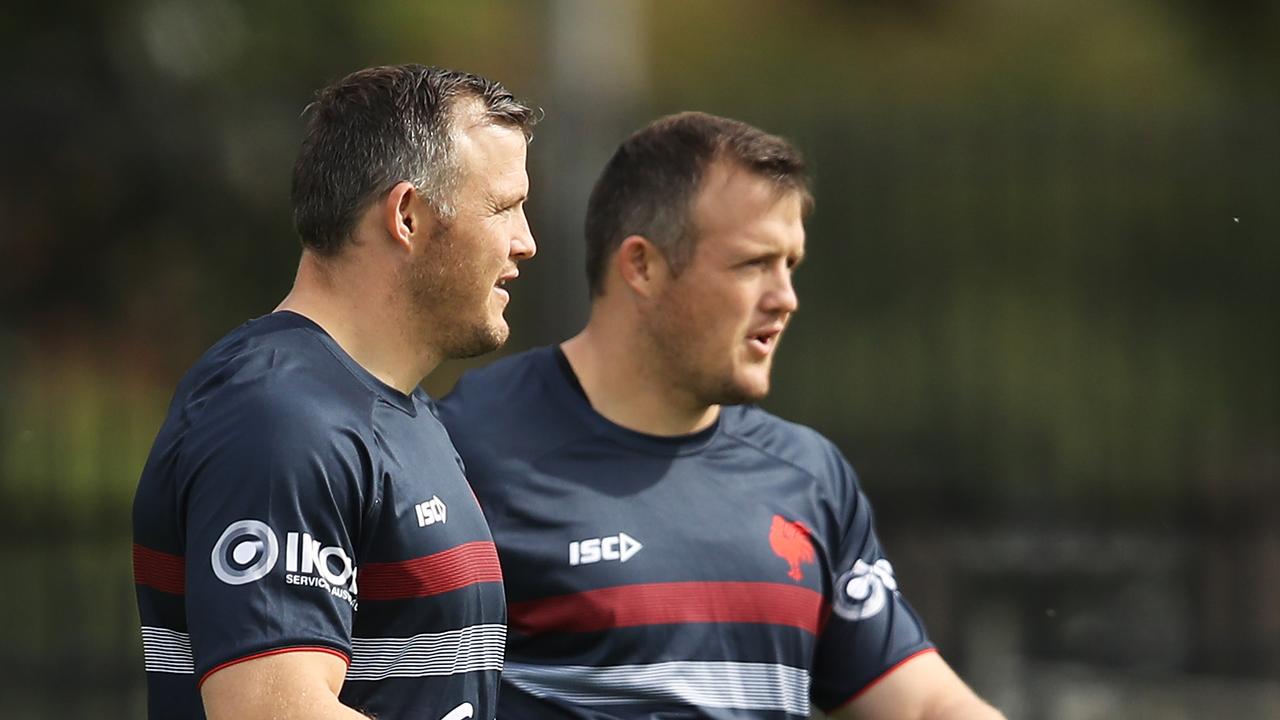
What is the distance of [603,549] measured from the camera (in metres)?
4.04

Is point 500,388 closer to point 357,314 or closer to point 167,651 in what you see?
point 357,314

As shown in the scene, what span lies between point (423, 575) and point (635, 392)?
1392mm

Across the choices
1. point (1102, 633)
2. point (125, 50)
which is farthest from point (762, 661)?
point (125, 50)

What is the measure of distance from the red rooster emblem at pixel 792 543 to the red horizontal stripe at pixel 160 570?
1652 mm

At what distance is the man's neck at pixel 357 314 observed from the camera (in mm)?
3070

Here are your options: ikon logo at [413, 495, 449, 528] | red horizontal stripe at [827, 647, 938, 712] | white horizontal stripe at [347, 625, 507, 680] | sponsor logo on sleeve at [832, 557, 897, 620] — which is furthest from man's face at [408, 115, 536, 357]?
red horizontal stripe at [827, 647, 938, 712]

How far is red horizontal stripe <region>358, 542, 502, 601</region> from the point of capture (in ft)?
9.61

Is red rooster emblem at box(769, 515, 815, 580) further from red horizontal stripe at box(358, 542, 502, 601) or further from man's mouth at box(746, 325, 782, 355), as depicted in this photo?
red horizontal stripe at box(358, 542, 502, 601)

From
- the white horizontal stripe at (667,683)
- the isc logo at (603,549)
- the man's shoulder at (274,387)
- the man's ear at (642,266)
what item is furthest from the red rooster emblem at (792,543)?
the man's shoulder at (274,387)

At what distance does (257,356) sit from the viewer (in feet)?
9.53

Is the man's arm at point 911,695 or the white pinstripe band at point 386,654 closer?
the white pinstripe band at point 386,654

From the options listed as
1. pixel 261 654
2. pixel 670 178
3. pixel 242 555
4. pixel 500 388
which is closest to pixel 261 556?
pixel 242 555

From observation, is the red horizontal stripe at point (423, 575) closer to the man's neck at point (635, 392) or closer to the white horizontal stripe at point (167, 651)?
the white horizontal stripe at point (167, 651)

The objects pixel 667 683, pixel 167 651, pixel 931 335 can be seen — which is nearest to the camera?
pixel 167 651
